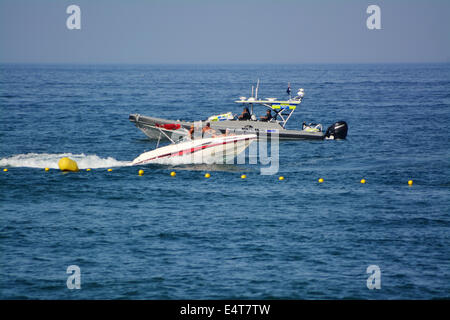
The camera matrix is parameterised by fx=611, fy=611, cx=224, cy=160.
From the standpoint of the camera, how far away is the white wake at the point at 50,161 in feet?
96.9

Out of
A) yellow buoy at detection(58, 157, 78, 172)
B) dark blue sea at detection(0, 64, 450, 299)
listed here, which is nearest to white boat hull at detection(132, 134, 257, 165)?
dark blue sea at detection(0, 64, 450, 299)

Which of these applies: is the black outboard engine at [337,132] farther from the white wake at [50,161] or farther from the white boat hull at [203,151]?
the white wake at [50,161]

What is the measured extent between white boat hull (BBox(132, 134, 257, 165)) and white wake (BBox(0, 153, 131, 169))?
1945mm

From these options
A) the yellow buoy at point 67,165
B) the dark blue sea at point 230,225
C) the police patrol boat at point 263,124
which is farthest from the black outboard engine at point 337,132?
the yellow buoy at point 67,165

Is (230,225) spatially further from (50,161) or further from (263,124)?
(263,124)

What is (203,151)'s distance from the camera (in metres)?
28.5

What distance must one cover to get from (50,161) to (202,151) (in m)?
7.86

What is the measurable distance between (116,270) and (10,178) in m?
12.4

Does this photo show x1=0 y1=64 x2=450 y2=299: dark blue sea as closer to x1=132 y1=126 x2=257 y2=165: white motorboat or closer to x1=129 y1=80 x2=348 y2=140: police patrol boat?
x1=132 y1=126 x2=257 y2=165: white motorboat

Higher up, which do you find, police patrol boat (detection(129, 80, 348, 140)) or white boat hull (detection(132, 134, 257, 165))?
police patrol boat (detection(129, 80, 348, 140))

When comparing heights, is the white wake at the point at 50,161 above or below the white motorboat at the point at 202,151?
below

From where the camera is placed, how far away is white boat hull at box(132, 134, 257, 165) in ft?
93.1
